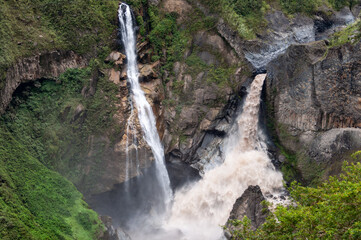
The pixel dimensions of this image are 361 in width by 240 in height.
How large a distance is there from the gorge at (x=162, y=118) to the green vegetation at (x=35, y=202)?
79 mm

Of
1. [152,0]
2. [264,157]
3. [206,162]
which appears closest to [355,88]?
[264,157]

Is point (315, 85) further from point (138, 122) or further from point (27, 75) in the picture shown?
point (27, 75)

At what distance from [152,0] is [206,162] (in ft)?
53.5

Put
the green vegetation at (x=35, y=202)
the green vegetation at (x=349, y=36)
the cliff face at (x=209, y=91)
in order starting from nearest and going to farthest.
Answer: the green vegetation at (x=35, y=202) → the green vegetation at (x=349, y=36) → the cliff face at (x=209, y=91)

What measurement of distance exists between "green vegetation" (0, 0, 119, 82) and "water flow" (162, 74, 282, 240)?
1268cm

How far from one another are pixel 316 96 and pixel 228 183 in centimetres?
869

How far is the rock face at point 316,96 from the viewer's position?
21.3 meters

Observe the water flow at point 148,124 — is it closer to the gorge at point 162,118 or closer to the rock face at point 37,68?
the gorge at point 162,118

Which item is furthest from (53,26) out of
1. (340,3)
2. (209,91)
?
(340,3)

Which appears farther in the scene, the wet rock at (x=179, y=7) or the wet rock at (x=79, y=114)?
the wet rock at (x=179, y=7)

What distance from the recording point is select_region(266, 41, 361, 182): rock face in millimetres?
21281

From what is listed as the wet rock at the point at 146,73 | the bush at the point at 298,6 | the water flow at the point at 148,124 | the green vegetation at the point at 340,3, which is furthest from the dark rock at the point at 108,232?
the green vegetation at the point at 340,3

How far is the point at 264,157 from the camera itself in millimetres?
24094

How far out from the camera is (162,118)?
26375mm
